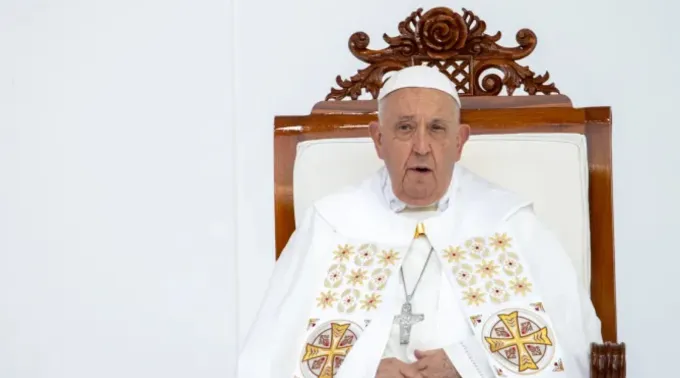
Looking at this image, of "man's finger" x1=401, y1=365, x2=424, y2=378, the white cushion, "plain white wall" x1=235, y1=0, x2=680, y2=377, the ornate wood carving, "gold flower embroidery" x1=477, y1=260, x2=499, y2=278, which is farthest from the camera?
"plain white wall" x1=235, y1=0, x2=680, y2=377

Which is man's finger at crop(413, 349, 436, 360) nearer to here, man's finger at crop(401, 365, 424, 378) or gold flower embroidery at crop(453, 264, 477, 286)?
man's finger at crop(401, 365, 424, 378)

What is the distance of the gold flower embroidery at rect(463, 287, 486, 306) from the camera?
143 inches

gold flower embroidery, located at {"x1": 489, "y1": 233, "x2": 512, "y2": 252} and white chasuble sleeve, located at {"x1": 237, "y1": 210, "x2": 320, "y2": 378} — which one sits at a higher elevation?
gold flower embroidery, located at {"x1": 489, "y1": 233, "x2": 512, "y2": 252}

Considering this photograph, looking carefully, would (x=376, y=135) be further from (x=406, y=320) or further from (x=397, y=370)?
(x=397, y=370)

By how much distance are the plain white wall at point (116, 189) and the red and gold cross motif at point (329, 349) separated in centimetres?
165

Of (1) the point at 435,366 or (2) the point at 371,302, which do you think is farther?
(2) the point at 371,302

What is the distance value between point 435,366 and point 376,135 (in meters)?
0.70

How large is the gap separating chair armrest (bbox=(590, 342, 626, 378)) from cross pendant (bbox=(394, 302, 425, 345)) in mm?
518

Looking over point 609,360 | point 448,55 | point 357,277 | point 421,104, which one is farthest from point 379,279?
point 448,55

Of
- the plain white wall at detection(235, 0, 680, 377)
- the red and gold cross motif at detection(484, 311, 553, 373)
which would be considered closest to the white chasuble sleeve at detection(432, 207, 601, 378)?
the red and gold cross motif at detection(484, 311, 553, 373)

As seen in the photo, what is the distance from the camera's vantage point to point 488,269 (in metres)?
3.69

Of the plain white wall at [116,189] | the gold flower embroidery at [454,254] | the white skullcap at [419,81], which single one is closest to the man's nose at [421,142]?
the white skullcap at [419,81]

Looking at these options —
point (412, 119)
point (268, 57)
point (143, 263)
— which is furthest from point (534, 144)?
point (143, 263)

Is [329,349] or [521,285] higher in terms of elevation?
[521,285]
